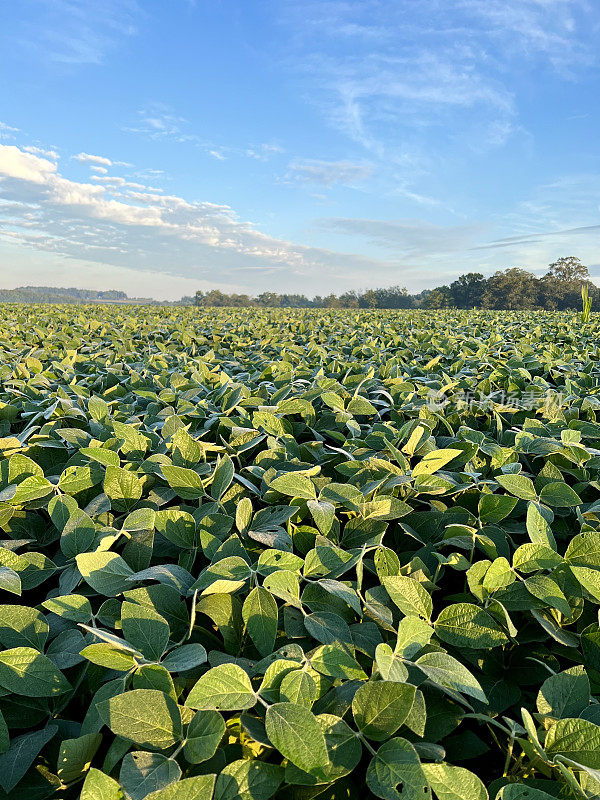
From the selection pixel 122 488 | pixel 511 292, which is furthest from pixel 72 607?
pixel 511 292

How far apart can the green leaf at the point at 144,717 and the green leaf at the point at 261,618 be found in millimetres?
176

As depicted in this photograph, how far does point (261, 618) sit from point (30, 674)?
0.39 meters

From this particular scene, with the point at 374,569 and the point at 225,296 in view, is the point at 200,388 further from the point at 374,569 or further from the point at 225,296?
the point at 225,296

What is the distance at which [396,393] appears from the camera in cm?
238

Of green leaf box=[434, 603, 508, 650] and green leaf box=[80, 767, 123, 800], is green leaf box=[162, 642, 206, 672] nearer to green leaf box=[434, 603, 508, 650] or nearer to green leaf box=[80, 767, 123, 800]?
green leaf box=[80, 767, 123, 800]

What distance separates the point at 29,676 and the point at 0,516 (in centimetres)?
61

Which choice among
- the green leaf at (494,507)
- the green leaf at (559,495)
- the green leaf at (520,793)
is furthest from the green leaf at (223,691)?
the green leaf at (559,495)

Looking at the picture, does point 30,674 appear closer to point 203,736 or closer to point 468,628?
point 203,736

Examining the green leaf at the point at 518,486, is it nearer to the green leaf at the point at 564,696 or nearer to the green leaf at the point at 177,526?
the green leaf at the point at 564,696

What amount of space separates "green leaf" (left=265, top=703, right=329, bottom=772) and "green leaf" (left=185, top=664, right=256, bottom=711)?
4 cm

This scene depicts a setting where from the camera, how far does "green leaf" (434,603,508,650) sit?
34.3 inches

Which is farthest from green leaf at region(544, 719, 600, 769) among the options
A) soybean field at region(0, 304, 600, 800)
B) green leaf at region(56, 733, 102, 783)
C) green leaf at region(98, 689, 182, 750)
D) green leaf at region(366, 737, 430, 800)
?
green leaf at region(56, 733, 102, 783)

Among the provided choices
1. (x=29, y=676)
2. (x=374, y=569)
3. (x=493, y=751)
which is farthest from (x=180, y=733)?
(x=493, y=751)

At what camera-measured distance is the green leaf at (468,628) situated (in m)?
0.87
